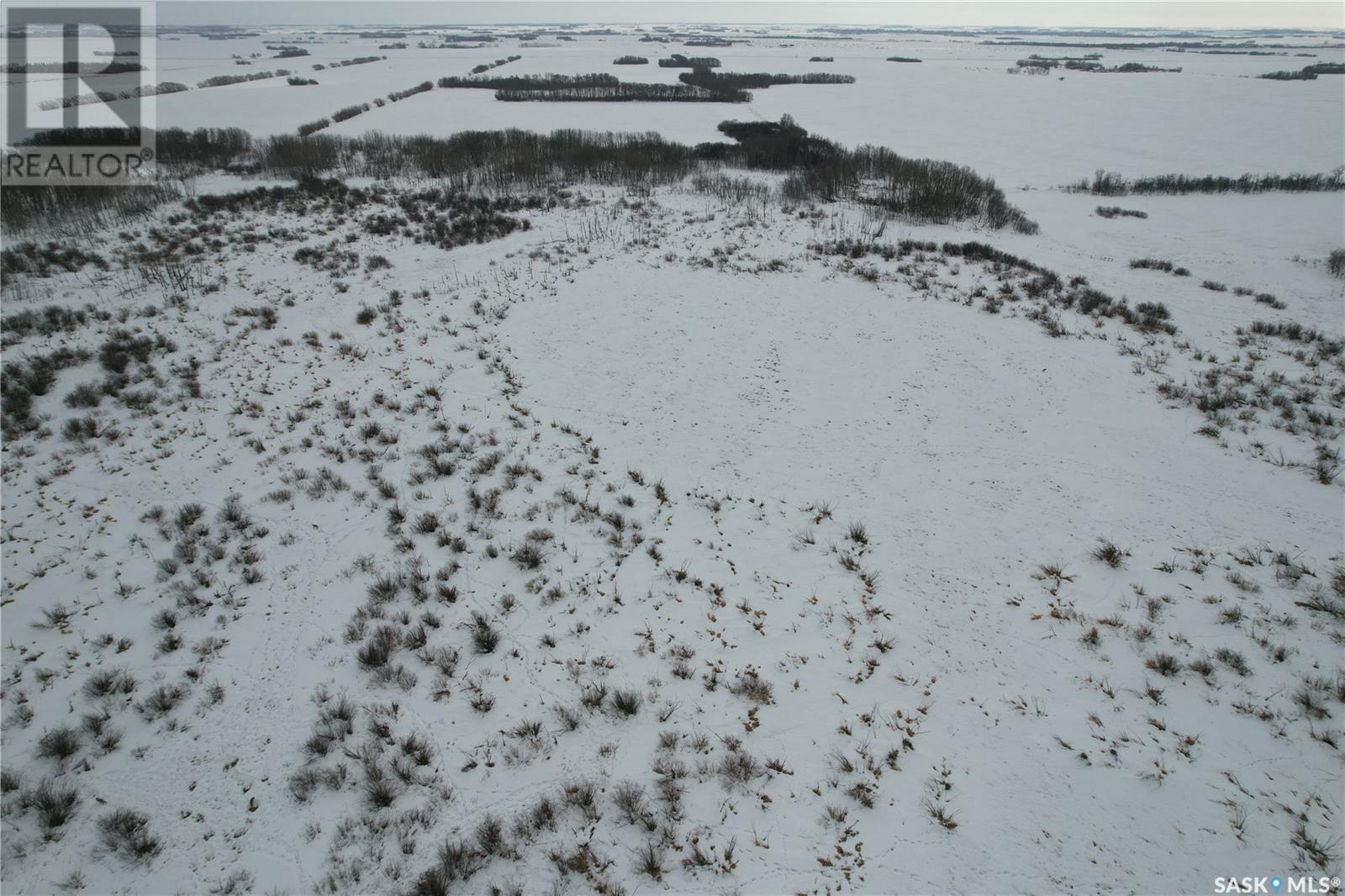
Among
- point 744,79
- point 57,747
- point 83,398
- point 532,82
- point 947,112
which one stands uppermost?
point 744,79

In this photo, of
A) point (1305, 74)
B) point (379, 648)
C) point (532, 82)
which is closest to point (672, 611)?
point (379, 648)

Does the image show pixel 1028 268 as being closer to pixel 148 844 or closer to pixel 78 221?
pixel 148 844

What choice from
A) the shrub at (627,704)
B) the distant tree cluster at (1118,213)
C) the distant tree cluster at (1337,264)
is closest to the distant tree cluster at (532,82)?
the distant tree cluster at (1118,213)

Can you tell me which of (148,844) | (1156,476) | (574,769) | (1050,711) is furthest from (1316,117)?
(148,844)

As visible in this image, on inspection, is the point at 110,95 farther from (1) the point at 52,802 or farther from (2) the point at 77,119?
(1) the point at 52,802

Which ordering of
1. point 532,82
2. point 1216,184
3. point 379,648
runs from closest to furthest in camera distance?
point 379,648
point 1216,184
point 532,82

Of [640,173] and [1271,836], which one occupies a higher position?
[640,173]

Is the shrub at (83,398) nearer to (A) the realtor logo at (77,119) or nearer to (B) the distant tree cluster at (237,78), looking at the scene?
(A) the realtor logo at (77,119)
